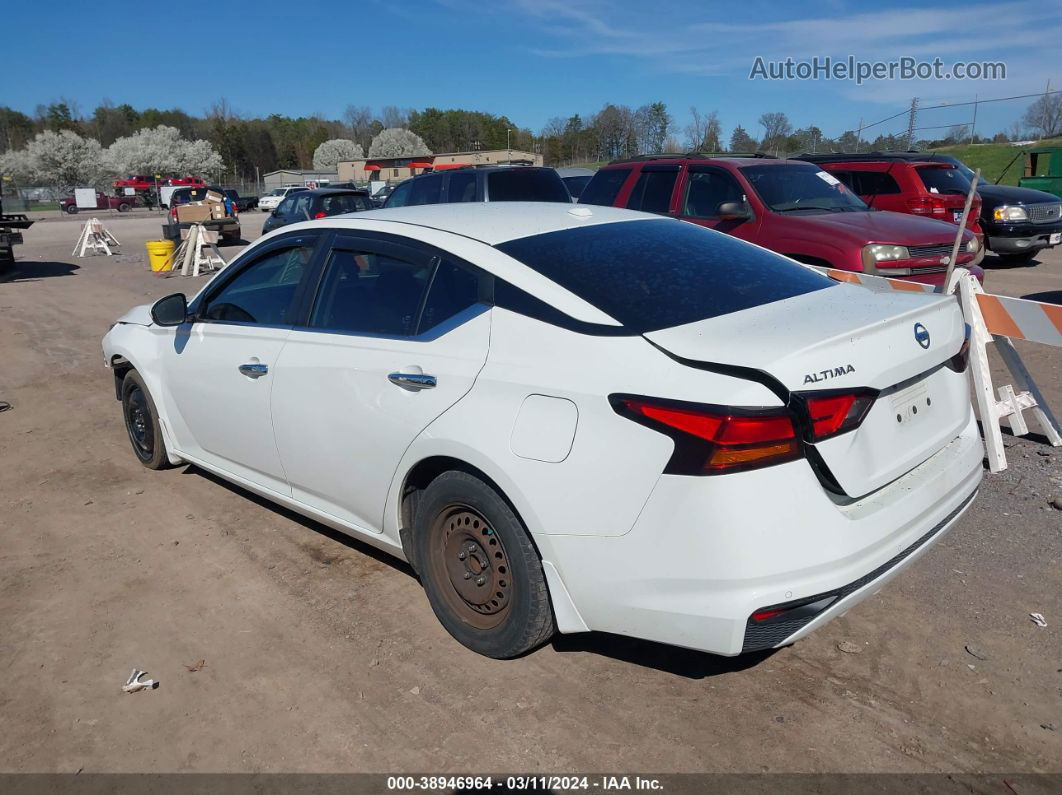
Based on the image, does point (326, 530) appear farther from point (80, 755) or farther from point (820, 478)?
point (820, 478)

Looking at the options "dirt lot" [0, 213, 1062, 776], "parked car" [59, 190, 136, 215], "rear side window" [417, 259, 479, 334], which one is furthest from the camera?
"parked car" [59, 190, 136, 215]

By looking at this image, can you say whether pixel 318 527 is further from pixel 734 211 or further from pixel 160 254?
pixel 160 254

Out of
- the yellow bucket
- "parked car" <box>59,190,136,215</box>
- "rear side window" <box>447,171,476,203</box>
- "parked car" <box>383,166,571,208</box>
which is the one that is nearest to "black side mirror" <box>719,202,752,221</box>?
"parked car" <box>383,166,571,208</box>

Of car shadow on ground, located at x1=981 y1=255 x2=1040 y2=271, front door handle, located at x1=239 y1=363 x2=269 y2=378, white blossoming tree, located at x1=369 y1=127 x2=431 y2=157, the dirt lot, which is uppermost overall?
white blossoming tree, located at x1=369 y1=127 x2=431 y2=157

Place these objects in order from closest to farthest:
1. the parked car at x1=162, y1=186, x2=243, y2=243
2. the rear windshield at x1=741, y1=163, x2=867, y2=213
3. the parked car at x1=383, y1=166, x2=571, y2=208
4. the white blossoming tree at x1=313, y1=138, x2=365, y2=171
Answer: the rear windshield at x1=741, y1=163, x2=867, y2=213 → the parked car at x1=383, y1=166, x2=571, y2=208 → the parked car at x1=162, y1=186, x2=243, y2=243 → the white blossoming tree at x1=313, y1=138, x2=365, y2=171

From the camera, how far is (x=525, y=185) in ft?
40.6

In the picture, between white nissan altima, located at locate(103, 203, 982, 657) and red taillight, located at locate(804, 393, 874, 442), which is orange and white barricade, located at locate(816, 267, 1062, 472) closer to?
white nissan altima, located at locate(103, 203, 982, 657)

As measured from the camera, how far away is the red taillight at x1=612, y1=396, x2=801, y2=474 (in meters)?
2.46

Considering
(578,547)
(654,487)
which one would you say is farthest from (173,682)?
(654,487)

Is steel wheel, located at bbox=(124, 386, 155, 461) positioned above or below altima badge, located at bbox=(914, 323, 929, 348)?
below

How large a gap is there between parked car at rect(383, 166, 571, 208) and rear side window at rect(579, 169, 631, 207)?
1767 mm

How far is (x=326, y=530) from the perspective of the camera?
15.1 ft

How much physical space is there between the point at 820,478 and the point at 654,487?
0.52m

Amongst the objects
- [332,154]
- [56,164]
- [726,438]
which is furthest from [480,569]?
[332,154]
